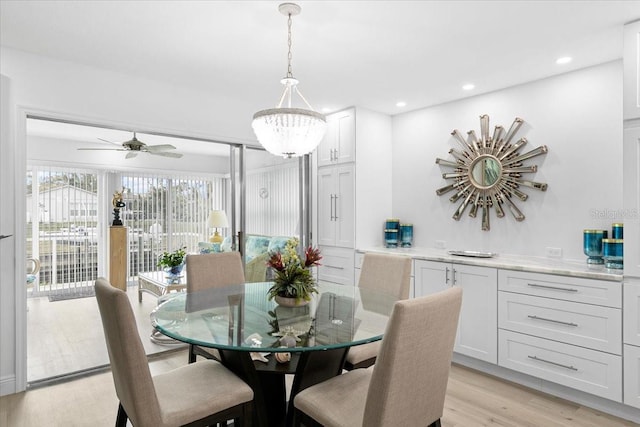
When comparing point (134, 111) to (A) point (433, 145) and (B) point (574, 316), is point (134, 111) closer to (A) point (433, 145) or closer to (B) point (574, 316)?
(A) point (433, 145)

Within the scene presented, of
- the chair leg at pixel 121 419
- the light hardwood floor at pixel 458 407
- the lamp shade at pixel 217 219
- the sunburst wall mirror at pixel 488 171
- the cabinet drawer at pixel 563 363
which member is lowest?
the light hardwood floor at pixel 458 407

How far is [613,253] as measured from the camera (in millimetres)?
2656

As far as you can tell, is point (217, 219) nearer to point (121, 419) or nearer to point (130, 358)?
point (121, 419)

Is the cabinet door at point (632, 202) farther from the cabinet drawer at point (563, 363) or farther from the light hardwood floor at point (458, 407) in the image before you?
the light hardwood floor at point (458, 407)

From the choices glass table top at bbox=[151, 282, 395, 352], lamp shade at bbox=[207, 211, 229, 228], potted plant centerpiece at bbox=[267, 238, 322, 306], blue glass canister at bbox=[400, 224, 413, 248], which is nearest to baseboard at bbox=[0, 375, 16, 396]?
glass table top at bbox=[151, 282, 395, 352]

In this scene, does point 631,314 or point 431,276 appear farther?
point 431,276

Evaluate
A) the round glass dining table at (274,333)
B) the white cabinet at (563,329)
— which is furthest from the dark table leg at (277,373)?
the white cabinet at (563,329)

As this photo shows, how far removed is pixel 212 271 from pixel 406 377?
2.00m

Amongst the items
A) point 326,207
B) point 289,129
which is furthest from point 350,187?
point 289,129

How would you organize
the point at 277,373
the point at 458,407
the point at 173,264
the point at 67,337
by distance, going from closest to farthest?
the point at 277,373 < the point at 458,407 < the point at 67,337 < the point at 173,264

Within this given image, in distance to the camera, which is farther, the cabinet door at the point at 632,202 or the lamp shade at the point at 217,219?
the lamp shade at the point at 217,219

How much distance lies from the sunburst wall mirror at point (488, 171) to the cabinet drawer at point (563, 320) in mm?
909

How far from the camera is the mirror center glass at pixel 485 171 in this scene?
3.59 m

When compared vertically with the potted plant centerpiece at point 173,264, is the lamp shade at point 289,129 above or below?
above
